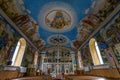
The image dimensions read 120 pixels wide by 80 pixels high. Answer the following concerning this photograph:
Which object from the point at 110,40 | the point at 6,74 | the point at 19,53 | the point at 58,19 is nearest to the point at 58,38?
the point at 58,19

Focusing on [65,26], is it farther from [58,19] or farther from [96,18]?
[96,18]

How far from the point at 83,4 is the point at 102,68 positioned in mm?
6400

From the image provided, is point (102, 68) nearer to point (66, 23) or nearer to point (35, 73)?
point (66, 23)

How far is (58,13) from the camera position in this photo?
976cm

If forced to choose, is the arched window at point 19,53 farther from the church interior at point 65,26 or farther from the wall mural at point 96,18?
the wall mural at point 96,18

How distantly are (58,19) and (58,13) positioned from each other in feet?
3.32

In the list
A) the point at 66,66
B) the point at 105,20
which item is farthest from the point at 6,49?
the point at 66,66

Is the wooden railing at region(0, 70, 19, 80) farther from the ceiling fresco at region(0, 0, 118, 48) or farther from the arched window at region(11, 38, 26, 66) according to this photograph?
the ceiling fresco at region(0, 0, 118, 48)

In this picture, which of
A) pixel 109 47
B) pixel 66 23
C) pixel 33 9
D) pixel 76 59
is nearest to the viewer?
pixel 109 47

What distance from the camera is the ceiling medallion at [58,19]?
9680mm

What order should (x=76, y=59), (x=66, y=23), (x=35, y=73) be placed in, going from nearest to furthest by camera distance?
1. (x=66, y=23)
2. (x=35, y=73)
3. (x=76, y=59)

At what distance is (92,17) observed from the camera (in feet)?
29.2

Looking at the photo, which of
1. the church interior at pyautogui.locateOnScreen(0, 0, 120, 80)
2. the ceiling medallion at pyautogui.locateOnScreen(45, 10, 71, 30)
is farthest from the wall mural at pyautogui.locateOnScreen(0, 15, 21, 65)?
the ceiling medallion at pyautogui.locateOnScreen(45, 10, 71, 30)

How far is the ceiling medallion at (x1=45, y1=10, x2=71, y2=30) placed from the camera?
9.68 metres
